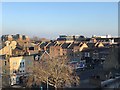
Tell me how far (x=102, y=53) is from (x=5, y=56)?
443 centimetres

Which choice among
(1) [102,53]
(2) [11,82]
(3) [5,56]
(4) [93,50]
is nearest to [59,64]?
(2) [11,82]

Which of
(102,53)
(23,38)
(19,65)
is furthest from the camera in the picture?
(23,38)

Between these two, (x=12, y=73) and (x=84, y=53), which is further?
(x=84, y=53)

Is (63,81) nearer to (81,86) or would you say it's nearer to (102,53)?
(81,86)

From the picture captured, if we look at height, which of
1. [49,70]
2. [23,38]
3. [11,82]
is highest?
[23,38]

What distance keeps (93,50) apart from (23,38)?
376 cm

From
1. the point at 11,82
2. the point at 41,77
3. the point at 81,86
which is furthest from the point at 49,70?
the point at 11,82

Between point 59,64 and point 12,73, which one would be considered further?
point 12,73

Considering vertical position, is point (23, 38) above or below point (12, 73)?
above

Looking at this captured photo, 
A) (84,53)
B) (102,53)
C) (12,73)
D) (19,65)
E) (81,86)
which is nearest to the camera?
(81,86)

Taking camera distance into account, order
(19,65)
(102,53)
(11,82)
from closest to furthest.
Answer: (11,82) < (19,65) < (102,53)

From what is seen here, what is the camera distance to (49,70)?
17.9 feet

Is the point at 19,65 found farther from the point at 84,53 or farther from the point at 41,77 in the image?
the point at 84,53

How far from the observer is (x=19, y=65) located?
7.18 meters
